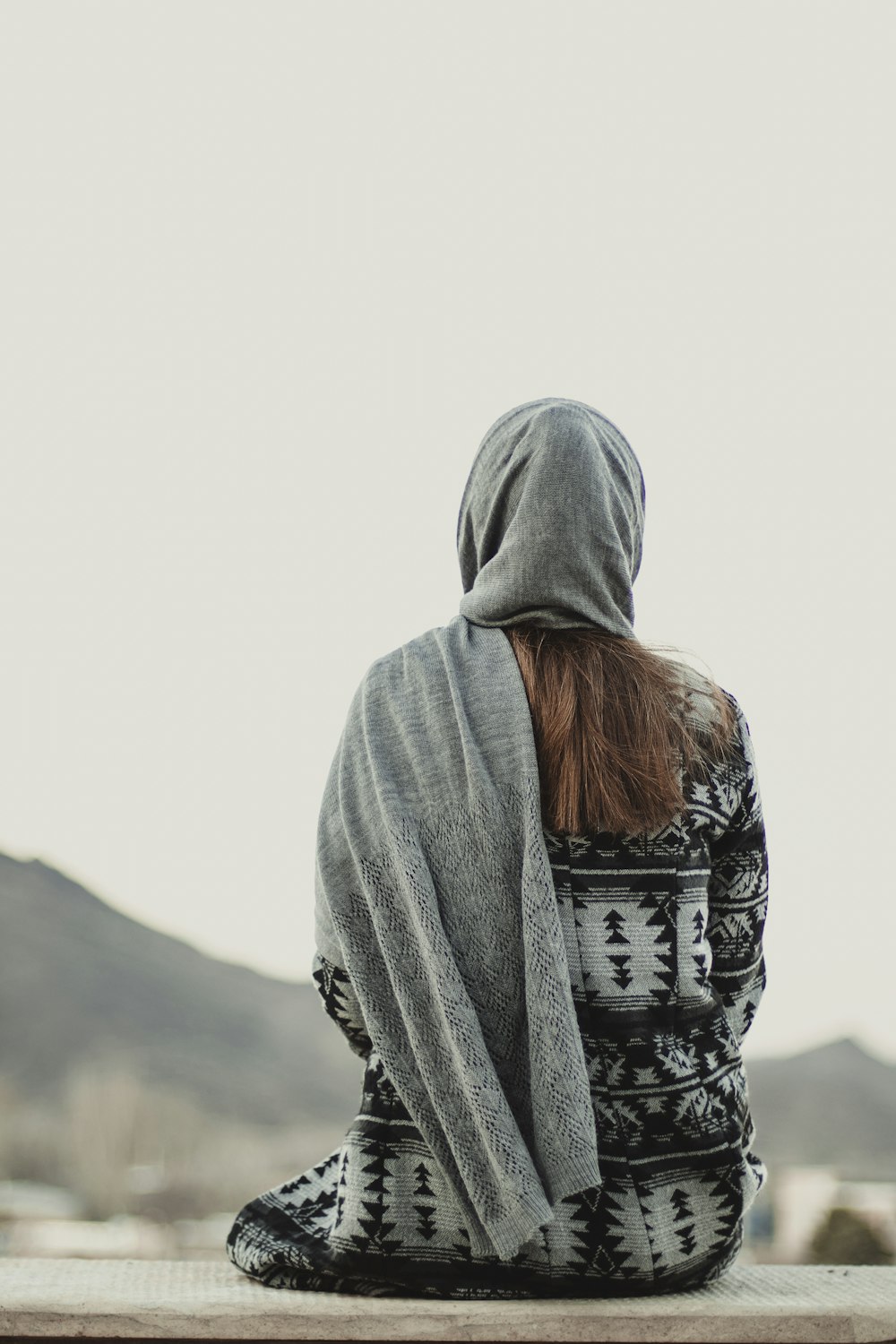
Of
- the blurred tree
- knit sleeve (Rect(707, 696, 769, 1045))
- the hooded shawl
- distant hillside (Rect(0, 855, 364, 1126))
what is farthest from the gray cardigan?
distant hillside (Rect(0, 855, 364, 1126))

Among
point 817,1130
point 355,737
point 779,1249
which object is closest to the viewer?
point 355,737

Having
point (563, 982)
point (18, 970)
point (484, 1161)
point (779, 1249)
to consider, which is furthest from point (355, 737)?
point (18, 970)

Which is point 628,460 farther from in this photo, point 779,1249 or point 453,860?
point 779,1249

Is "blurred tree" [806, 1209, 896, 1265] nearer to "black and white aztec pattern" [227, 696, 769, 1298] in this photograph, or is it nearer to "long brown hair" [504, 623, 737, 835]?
"black and white aztec pattern" [227, 696, 769, 1298]

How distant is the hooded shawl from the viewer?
4.06 ft

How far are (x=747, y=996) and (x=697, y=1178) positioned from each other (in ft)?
0.85

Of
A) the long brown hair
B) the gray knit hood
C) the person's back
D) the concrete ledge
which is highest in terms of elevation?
the gray knit hood

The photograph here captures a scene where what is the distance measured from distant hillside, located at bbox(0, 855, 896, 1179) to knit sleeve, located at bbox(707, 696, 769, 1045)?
15631 mm

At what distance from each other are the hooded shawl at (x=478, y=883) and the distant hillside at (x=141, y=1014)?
17209mm

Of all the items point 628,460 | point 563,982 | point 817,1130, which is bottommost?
point 817,1130

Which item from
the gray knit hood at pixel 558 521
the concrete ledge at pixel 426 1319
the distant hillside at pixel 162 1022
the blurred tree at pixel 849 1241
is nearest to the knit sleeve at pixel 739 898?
the gray knit hood at pixel 558 521

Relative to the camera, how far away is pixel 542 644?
4.84ft

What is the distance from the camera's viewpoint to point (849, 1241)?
5793mm

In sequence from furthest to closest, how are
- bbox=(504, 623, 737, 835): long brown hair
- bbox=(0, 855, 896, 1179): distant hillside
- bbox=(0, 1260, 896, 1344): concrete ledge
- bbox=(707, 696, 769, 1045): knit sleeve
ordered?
bbox=(0, 855, 896, 1179): distant hillside
bbox=(707, 696, 769, 1045): knit sleeve
bbox=(504, 623, 737, 835): long brown hair
bbox=(0, 1260, 896, 1344): concrete ledge
